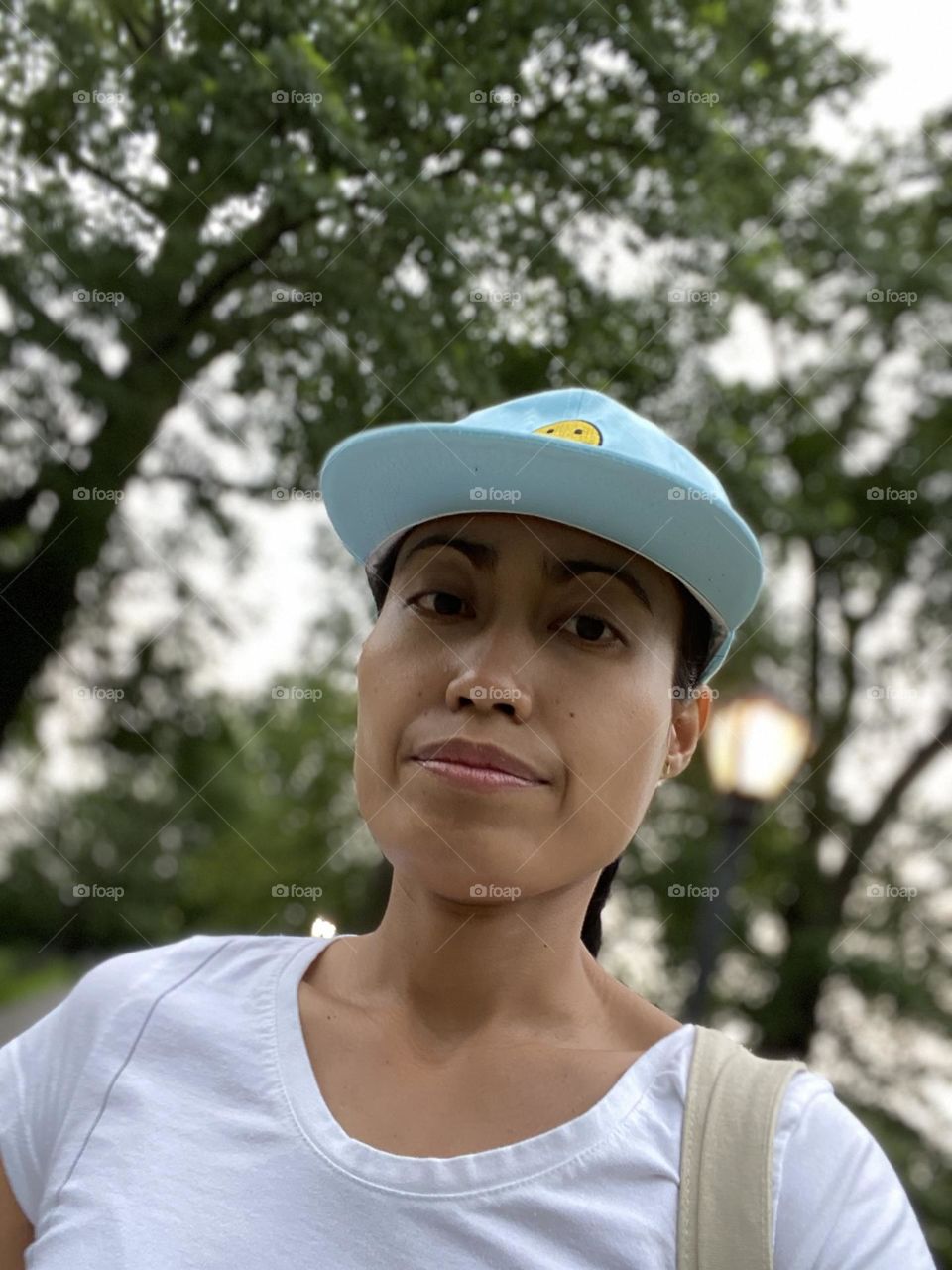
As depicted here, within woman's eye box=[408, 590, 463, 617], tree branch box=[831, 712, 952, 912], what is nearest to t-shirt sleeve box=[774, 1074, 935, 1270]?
woman's eye box=[408, 590, 463, 617]

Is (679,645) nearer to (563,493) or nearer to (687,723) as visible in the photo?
(687,723)

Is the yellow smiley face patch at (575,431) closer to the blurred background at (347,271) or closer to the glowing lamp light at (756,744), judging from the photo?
the blurred background at (347,271)

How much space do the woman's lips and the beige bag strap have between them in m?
0.29

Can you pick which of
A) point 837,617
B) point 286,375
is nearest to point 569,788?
point 286,375

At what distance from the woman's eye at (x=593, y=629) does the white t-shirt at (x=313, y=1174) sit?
1.23 ft

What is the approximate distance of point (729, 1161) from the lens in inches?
44.7

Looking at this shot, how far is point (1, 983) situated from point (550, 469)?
50.0 feet

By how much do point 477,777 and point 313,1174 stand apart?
0.37 meters

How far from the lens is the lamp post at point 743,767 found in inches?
166

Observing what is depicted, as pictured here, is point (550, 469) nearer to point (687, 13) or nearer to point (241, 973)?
point (241, 973)

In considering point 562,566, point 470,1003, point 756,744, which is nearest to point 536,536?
point 562,566

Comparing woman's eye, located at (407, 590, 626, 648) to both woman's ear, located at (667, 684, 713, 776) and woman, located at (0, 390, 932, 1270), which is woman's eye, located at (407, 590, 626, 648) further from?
woman's ear, located at (667, 684, 713, 776)

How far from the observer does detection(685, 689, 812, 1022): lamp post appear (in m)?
4.22

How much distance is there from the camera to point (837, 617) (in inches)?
270
